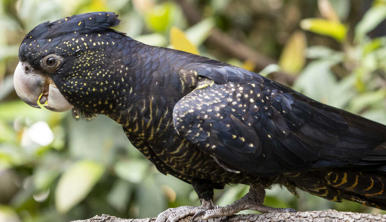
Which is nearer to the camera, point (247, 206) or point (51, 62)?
point (51, 62)

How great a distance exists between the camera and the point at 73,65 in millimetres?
2172

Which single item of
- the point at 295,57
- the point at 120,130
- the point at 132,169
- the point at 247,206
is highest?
the point at 295,57

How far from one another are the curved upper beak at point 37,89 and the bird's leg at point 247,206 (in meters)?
0.75

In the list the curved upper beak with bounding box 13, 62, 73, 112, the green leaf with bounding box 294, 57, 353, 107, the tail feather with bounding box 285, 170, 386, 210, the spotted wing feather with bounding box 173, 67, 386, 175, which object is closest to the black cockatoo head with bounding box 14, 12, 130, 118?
the curved upper beak with bounding box 13, 62, 73, 112

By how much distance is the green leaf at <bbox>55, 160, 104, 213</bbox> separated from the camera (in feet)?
10.6

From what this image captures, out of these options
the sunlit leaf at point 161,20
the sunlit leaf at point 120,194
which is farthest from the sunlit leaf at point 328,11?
the sunlit leaf at point 120,194

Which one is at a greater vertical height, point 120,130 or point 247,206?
point 120,130

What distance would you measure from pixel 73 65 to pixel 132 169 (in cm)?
132

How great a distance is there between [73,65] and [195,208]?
801mm

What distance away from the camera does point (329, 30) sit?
134 inches

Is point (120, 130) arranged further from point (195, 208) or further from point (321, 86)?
point (195, 208)

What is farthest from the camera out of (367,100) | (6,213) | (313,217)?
→ (6,213)

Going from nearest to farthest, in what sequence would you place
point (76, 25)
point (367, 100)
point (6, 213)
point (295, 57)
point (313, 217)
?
point (313, 217), point (76, 25), point (367, 100), point (295, 57), point (6, 213)

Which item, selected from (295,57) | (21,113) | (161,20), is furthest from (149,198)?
(295,57)
